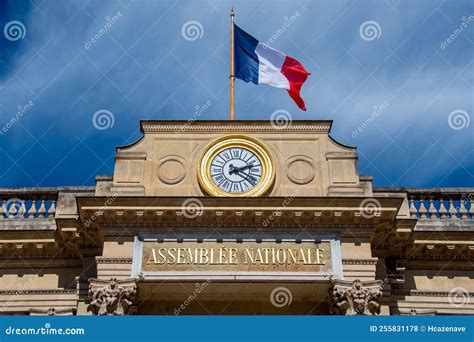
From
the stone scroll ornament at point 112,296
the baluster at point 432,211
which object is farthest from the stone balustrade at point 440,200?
the stone scroll ornament at point 112,296

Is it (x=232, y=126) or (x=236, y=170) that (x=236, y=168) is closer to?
(x=236, y=170)

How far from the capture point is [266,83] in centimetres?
2245

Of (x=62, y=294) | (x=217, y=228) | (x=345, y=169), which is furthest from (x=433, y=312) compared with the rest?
(x=62, y=294)

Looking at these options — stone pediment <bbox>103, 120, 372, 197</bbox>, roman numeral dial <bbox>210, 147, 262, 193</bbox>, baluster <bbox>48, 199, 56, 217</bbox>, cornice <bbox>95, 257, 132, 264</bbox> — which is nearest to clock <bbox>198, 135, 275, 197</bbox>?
roman numeral dial <bbox>210, 147, 262, 193</bbox>

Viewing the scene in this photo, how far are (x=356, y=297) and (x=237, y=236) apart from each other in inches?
137

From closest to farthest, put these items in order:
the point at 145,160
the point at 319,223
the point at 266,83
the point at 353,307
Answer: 1. the point at 353,307
2. the point at 319,223
3. the point at 145,160
4. the point at 266,83

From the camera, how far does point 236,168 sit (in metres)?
19.5

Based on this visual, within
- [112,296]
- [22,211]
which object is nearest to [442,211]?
[112,296]

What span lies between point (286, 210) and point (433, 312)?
5.20 metres

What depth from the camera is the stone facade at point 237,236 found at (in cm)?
1795

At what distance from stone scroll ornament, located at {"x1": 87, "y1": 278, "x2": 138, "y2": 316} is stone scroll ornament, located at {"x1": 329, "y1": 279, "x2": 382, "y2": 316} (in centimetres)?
514

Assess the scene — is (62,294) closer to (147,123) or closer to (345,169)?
(147,123)

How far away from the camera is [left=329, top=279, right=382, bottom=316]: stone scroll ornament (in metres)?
17.2

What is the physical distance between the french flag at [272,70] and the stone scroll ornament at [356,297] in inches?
270
